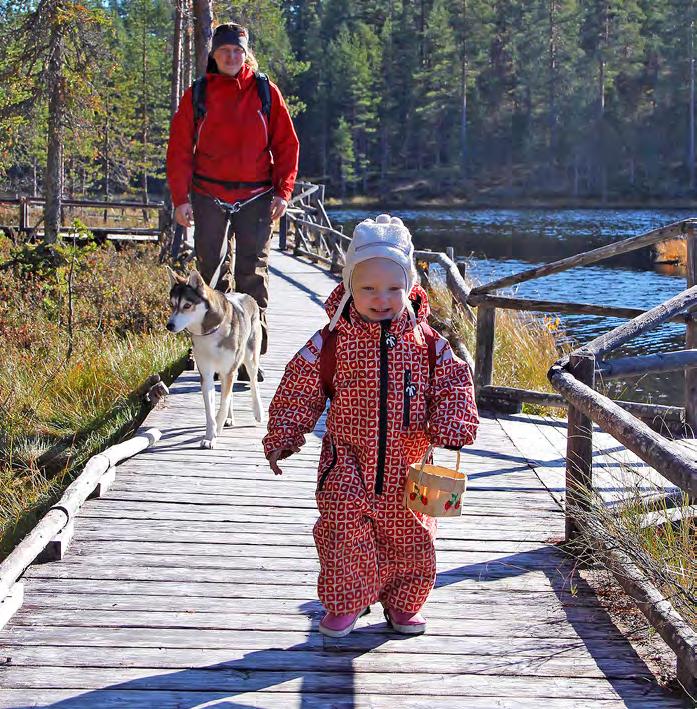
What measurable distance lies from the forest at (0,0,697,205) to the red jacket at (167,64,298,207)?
38.2 meters

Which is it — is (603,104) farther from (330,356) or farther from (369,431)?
(369,431)

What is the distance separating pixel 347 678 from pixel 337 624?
0.27m

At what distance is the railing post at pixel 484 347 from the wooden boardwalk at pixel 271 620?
2669 millimetres

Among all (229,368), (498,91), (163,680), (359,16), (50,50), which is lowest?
(163,680)

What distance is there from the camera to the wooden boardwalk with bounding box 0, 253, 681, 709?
319cm

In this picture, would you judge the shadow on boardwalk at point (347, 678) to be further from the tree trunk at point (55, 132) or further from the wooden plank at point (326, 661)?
the tree trunk at point (55, 132)

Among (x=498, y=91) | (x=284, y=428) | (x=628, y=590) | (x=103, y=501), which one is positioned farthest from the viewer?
(x=498, y=91)

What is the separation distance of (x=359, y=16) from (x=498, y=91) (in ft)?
60.3

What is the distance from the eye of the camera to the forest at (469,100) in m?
58.0

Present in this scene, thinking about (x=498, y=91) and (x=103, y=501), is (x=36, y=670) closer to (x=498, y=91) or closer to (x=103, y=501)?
(x=103, y=501)

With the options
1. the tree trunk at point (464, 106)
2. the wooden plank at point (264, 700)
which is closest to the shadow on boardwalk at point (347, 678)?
the wooden plank at point (264, 700)

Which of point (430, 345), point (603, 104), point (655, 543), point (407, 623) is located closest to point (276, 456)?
point (430, 345)

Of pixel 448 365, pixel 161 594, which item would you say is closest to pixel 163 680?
pixel 161 594

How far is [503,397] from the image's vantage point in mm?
7914
